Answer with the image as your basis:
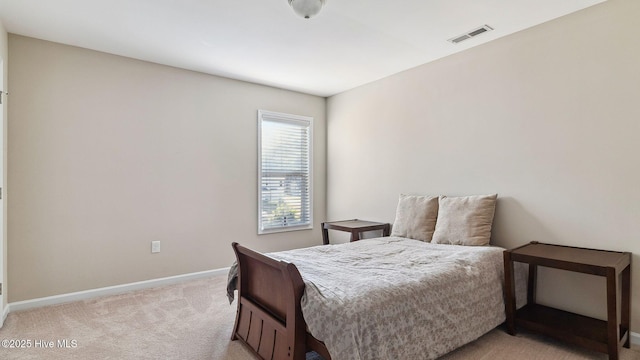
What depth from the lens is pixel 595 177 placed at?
8.04 ft

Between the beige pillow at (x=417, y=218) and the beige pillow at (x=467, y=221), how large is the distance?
0.15 meters

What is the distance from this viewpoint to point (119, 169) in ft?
11.1

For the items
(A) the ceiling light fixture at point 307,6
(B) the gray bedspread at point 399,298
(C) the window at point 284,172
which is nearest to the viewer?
(B) the gray bedspread at point 399,298

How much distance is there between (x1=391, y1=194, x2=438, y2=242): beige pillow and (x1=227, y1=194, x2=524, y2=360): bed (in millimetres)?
499

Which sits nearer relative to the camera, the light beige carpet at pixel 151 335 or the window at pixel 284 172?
the light beige carpet at pixel 151 335

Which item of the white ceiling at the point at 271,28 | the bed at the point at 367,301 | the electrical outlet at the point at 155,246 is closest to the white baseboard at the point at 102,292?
the electrical outlet at the point at 155,246

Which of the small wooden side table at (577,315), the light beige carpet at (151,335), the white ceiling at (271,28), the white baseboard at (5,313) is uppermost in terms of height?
the white ceiling at (271,28)

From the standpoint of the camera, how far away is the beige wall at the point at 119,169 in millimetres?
2963

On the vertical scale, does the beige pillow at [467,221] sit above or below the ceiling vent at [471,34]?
below

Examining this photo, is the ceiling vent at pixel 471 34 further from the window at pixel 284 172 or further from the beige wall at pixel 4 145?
the beige wall at pixel 4 145

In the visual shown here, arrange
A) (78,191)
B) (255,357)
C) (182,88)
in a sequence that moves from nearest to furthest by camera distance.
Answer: (255,357)
(78,191)
(182,88)

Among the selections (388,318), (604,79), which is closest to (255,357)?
(388,318)

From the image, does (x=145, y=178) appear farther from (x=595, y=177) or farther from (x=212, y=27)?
(x=595, y=177)

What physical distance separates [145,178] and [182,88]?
3.57 ft
